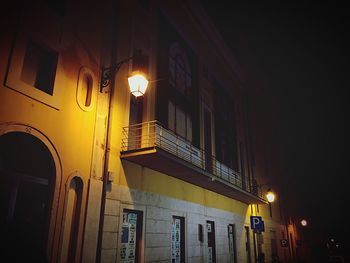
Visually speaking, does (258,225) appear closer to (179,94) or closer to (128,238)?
(128,238)

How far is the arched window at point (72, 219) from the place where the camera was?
747 centimetres

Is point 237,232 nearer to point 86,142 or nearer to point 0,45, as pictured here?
point 86,142

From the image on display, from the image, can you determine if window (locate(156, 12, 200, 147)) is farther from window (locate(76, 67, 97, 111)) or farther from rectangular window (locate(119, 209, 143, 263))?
rectangular window (locate(119, 209, 143, 263))

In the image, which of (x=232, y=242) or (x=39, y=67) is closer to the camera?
(x=39, y=67)

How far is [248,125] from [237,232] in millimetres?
10609

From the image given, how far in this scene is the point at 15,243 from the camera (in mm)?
6410

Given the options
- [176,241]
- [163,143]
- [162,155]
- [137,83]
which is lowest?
[176,241]

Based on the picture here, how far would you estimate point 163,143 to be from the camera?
1203 centimetres

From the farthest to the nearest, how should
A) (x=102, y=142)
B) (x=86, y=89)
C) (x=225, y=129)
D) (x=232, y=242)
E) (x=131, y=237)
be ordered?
(x=225, y=129) → (x=232, y=242) → (x=131, y=237) → (x=102, y=142) → (x=86, y=89)

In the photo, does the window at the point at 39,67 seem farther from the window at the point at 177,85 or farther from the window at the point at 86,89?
the window at the point at 177,85

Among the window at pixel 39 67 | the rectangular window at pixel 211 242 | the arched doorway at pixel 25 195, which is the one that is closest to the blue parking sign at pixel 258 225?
the rectangular window at pixel 211 242

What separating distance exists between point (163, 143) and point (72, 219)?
17.0 ft

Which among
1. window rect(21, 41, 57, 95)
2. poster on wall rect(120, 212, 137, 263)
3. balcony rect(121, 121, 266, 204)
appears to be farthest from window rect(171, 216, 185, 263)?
window rect(21, 41, 57, 95)

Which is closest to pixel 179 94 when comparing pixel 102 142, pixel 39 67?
pixel 102 142
